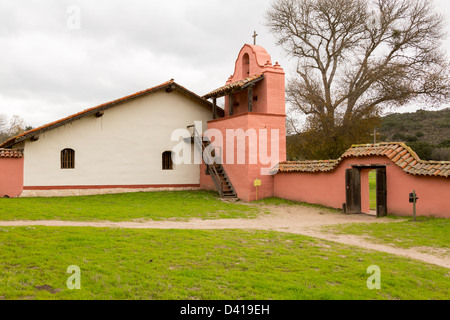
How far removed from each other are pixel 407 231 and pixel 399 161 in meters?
3.39

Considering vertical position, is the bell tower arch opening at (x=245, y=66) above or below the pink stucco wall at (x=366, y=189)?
above

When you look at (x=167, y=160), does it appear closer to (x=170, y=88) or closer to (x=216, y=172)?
(x=216, y=172)

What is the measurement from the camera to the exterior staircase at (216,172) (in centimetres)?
1906

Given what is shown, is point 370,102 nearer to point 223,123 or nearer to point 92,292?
point 223,123

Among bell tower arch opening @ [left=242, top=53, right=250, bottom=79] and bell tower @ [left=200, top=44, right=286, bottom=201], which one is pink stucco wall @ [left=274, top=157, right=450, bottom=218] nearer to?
bell tower @ [left=200, top=44, right=286, bottom=201]

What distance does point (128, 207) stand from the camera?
49.2 ft

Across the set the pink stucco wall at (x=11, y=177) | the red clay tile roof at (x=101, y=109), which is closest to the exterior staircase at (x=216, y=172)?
the red clay tile roof at (x=101, y=109)

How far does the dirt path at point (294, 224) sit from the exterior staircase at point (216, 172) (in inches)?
126

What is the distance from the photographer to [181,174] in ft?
71.4

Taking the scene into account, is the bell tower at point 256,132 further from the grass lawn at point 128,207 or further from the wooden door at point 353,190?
the wooden door at point 353,190

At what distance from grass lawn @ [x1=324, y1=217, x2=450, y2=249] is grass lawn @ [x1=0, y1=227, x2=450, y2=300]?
5.98 feet

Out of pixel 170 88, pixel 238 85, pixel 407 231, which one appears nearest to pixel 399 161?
pixel 407 231

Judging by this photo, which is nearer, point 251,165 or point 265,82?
point 251,165
